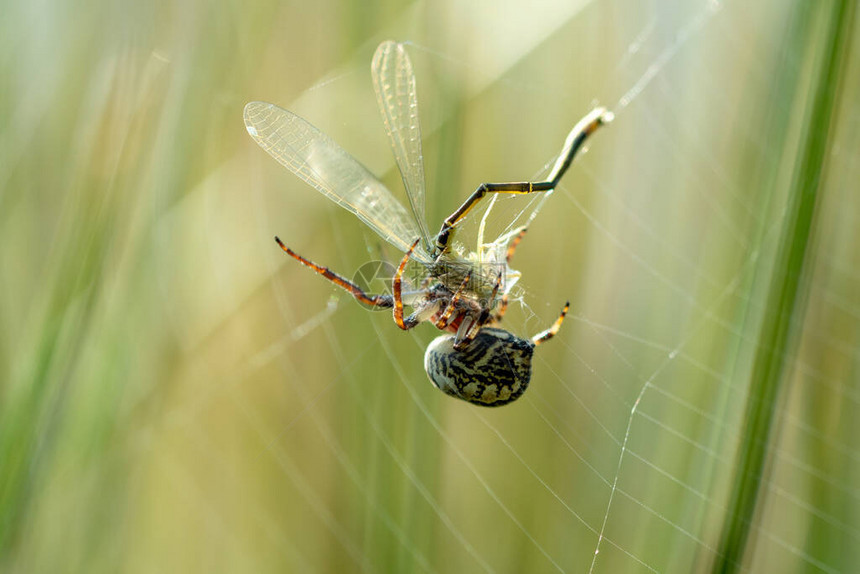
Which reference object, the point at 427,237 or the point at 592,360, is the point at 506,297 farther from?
the point at 592,360

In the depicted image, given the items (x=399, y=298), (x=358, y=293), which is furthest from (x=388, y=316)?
(x=399, y=298)

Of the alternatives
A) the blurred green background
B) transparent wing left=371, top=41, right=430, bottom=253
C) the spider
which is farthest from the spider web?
transparent wing left=371, top=41, right=430, bottom=253

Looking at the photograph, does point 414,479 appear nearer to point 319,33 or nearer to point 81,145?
point 81,145

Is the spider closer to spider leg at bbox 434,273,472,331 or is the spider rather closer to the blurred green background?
spider leg at bbox 434,273,472,331

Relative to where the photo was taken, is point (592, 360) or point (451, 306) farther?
point (592, 360)

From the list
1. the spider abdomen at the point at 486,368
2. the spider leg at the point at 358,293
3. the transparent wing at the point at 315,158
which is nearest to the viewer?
the transparent wing at the point at 315,158

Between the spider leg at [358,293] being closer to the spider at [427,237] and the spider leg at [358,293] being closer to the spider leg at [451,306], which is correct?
the spider at [427,237]

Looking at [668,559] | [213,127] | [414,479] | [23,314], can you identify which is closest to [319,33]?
[213,127]

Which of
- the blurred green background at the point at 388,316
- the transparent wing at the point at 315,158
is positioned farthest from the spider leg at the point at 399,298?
the blurred green background at the point at 388,316
